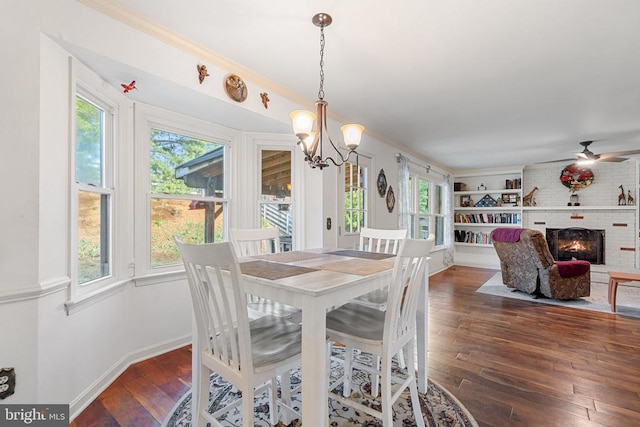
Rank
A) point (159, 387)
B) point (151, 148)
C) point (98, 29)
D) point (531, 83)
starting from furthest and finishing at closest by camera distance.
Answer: point (531, 83), point (151, 148), point (159, 387), point (98, 29)

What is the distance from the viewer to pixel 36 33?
57.7 inches

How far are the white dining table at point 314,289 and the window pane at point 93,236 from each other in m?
1.06

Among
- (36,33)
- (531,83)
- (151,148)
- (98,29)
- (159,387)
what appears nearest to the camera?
(36,33)

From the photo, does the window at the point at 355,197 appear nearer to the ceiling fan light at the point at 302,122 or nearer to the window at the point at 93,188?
the ceiling fan light at the point at 302,122

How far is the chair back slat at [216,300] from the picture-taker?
1138 millimetres

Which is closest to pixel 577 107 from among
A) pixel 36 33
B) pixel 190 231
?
pixel 190 231

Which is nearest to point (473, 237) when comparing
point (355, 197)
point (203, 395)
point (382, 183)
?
point (382, 183)

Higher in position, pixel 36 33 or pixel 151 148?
pixel 36 33

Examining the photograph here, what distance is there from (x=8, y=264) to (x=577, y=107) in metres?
4.86

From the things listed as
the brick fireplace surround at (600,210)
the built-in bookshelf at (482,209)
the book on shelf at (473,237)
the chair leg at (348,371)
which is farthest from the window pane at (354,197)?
the brick fireplace surround at (600,210)

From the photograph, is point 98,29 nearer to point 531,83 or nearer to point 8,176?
point 8,176

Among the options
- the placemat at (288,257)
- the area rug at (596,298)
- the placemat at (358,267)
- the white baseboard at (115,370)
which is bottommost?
the area rug at (596,298)

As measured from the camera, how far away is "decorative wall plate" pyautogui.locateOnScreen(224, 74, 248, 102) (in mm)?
2395

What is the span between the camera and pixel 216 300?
1.21m
